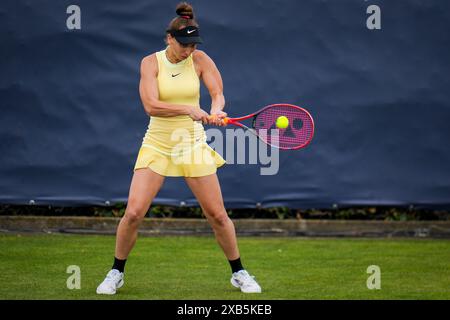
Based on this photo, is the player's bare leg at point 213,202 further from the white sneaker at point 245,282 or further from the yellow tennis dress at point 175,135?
the white sneaker at point 245,282

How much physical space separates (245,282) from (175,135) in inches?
40.3

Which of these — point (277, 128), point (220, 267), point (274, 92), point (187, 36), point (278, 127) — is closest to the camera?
point (187, 36)

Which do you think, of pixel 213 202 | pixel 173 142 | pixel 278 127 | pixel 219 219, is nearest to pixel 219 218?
pixel 219 219

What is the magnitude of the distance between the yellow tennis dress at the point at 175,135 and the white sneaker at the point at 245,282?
2.24 feet

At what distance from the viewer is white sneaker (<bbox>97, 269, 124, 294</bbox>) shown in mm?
6309

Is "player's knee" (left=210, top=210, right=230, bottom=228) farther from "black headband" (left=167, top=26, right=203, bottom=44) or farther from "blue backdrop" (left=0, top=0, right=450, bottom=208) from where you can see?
"blue backdrop" (left=0, top=0, right=450, bottom=208)

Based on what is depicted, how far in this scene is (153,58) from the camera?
6.34 m

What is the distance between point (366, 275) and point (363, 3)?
2.68 meters

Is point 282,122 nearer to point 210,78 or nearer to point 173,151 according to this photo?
point 210,78

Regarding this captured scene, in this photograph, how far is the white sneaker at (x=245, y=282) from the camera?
6395mm

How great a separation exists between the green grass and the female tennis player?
0.35 m

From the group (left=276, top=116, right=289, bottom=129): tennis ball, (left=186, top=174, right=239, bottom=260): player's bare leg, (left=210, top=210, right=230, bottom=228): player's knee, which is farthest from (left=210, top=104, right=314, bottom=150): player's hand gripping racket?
(left=210, top=210, right=230, bottom=228): player's knee

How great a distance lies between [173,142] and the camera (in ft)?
20.8

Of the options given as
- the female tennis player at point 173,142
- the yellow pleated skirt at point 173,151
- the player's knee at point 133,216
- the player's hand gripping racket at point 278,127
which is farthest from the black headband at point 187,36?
the player's knee at point 133,216
